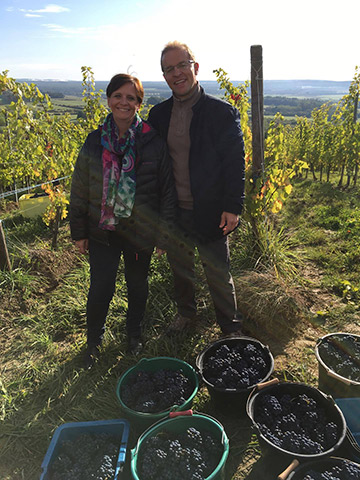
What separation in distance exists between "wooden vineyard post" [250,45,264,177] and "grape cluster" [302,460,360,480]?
2882mm

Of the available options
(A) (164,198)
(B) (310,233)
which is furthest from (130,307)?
(B) (310,233)

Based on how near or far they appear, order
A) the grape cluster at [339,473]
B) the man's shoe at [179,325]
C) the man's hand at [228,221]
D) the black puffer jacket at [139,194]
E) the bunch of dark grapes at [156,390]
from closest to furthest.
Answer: the grape cluster at [339,473] → the bunch of dark grapes at [156,390] → the black puffer jacket at [139,194] → the man's hand at [228,221] → the man's shoe at [179,325]

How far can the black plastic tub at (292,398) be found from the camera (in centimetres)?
180

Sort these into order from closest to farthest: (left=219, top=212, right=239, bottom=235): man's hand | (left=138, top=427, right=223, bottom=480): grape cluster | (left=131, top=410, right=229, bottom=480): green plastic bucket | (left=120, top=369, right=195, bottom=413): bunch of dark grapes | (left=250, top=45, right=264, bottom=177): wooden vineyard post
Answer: (left=138, top=427, right=223, bottom=480): grape cluster < (left=131, top=410, right=229, bottom=480): green plastic bucket < (left=120, top=369, right=195, bottom=413): bunch of dark grapes < (left=219, top=212, right=239, bottom=235): man's hand < (left=250, top=45, right=264, bottom=177): wooden vineyard post

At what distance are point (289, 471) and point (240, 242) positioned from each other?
9.87 feet

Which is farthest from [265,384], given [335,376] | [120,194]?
[120,194]

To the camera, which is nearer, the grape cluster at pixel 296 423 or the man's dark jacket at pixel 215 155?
the grape cluster at pixel 296 423

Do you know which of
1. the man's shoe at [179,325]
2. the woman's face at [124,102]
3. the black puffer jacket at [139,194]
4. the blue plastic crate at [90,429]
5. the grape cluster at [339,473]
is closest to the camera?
the grape cluster at [339,473]

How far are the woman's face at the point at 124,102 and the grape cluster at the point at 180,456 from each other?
196cm

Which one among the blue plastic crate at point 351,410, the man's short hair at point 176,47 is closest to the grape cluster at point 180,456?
the blue plastic crate at point 351,410

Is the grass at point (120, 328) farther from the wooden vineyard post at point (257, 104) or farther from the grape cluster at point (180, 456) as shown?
the wooden vineyard post at point (257, 104)

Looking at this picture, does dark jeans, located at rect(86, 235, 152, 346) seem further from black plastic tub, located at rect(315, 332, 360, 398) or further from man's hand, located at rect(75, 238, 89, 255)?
black plastic tub, located at rect(315, 332, 360, 398)

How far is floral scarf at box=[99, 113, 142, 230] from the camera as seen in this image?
2426 mm

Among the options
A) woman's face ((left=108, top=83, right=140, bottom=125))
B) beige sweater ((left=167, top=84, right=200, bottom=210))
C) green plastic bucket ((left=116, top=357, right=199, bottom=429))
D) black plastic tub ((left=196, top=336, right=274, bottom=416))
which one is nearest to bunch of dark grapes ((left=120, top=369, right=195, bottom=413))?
green plastic bucket ((left=116, top=357, right=199, bottom=429))
